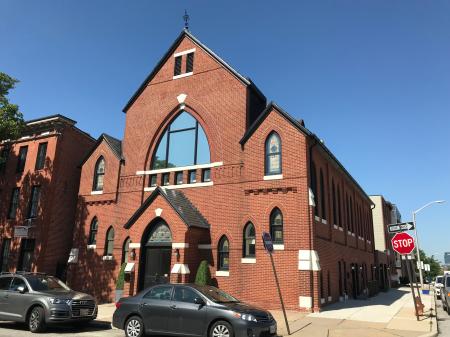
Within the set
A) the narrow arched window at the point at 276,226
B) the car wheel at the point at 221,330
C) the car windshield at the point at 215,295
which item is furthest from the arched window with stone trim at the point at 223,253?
the car wheel at the point at 221,330

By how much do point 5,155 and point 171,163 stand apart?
13776mm

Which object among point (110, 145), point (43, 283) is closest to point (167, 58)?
point (110, 145)

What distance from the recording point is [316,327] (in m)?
12.0

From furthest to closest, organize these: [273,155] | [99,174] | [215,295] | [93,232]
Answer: [99,174] < [93,232] < [273,155] < [215,295]

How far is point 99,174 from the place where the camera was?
23500mm

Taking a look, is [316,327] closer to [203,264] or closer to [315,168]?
[203,264]

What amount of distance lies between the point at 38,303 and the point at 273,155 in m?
11.6

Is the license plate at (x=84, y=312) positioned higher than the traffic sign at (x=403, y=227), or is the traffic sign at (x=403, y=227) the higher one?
the traffic sign at (x=403, y=227)

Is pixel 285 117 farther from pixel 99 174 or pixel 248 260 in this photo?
pixel 99 174

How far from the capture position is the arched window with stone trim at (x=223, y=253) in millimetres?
18266

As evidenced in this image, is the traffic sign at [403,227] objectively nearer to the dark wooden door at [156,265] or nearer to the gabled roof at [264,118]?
the gabled roof at [264,118]

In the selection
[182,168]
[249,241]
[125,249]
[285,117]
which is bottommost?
[125,249]

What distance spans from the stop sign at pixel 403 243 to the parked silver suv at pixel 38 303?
1070 centimetres

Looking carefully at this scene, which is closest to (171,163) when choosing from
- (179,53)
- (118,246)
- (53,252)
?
(118,246)
